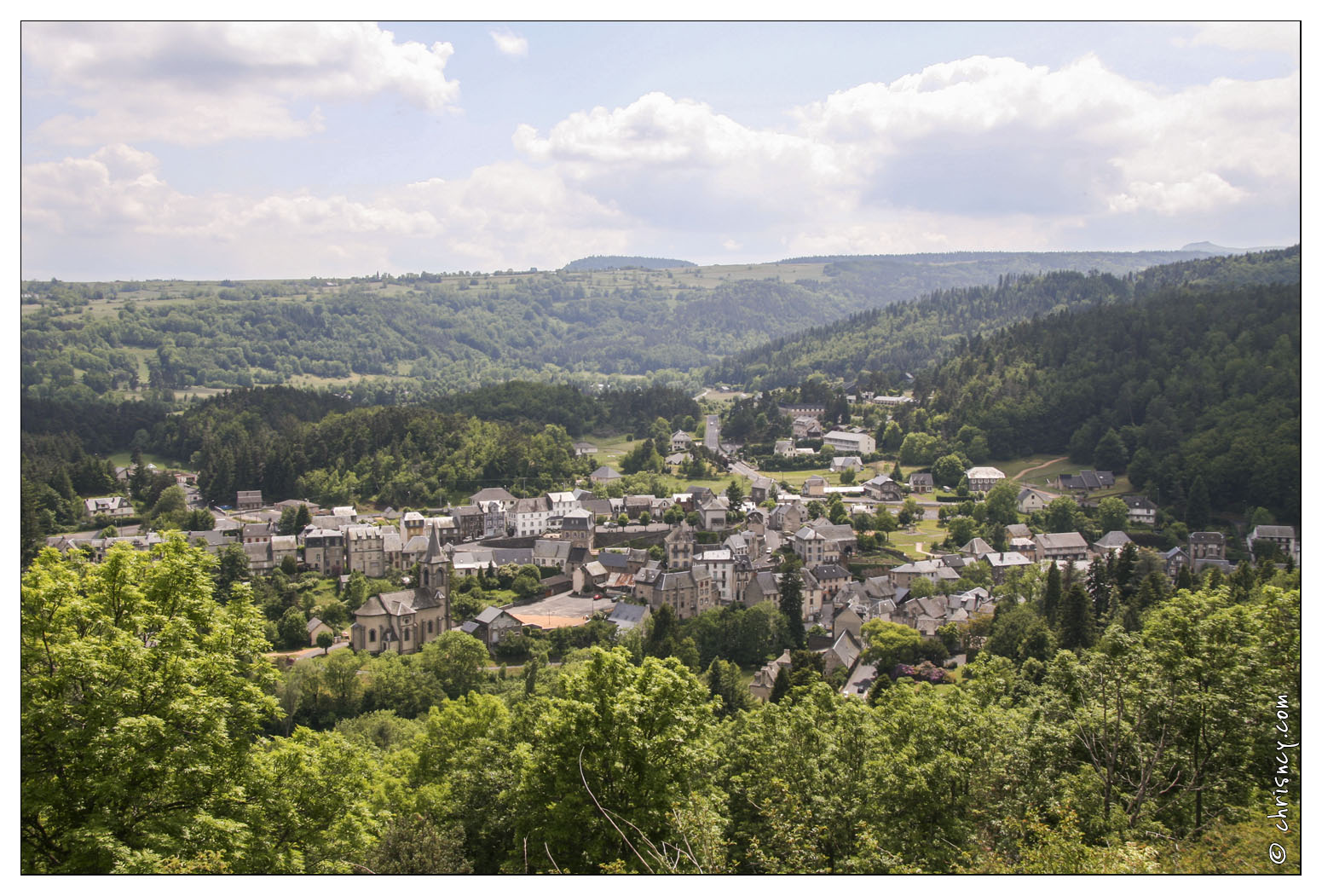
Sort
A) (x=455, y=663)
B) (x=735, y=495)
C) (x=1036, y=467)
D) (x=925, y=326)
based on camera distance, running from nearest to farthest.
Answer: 1. (x=455, y=663)
2. (x=735, y=495)
3. (x=1036, y=467)
4. (x=925, y=326)

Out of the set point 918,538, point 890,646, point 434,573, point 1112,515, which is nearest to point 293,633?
point 434,573

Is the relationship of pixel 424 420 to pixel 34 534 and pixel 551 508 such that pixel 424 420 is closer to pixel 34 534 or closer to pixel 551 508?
pixel 551 508

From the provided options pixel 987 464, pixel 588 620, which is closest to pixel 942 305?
pixel 987 464

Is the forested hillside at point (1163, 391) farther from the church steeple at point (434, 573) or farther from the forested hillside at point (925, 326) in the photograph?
the church steeple at point (434, 573)

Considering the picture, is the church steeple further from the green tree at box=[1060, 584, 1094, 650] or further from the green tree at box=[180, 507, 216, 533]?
the green tree at box=[1060, 584, 1094, 650]

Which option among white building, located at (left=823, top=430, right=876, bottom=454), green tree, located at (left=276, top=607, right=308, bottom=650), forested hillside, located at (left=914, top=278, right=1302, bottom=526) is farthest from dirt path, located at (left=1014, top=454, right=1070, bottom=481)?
green tree, located at (left=276, top=607, right=308, bottom=650)

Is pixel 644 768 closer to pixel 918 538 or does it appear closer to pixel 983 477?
pixel 918 538
